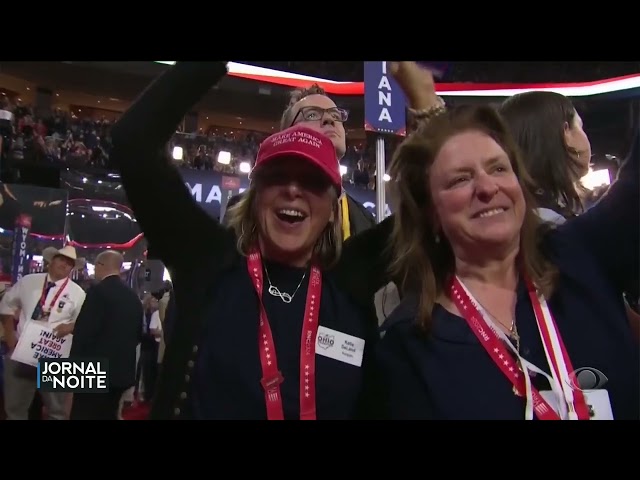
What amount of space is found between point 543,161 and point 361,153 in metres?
1.97

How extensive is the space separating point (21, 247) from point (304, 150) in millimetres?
1242

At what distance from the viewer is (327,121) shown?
1420mm

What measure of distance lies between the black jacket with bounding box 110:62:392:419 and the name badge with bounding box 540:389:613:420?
352mm

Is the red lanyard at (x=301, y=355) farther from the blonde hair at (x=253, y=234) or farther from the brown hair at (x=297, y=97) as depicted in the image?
the brown hair at (x=297, y=97)

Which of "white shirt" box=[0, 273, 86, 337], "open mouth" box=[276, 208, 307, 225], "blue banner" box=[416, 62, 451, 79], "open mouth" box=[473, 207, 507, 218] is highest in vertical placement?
"blue banner" box=[416, 62, 451, 79]

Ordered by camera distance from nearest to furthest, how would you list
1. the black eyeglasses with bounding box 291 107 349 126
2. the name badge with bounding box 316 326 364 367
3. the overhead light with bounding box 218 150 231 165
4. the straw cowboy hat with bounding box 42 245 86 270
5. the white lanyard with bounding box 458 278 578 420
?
the white lanyard with bounding box 458 278 578 420
the name badge with bounding box 316 326 364 367
the black eyeglasses with bounding box 291 107 349 126
the straw cowboy hat with bounding box 42 245 86 270
the overhead light with bounding box 218 150 231 165

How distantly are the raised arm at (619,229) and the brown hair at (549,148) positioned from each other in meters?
0.16

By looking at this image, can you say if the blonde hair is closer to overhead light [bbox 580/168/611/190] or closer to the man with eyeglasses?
the man with eyeglasses

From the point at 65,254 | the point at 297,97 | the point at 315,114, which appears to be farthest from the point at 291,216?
the point at 65,254

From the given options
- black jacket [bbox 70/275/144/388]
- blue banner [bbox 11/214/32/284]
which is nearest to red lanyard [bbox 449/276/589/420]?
black jacket [bbox 70/275/144/388]

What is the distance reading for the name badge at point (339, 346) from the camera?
101 cm

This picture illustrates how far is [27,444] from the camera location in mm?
999

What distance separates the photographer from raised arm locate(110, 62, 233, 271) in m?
0.95

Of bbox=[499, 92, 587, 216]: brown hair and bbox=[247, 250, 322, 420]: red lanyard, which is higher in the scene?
bbox=[499, 92, 587, 216]: brown hair
